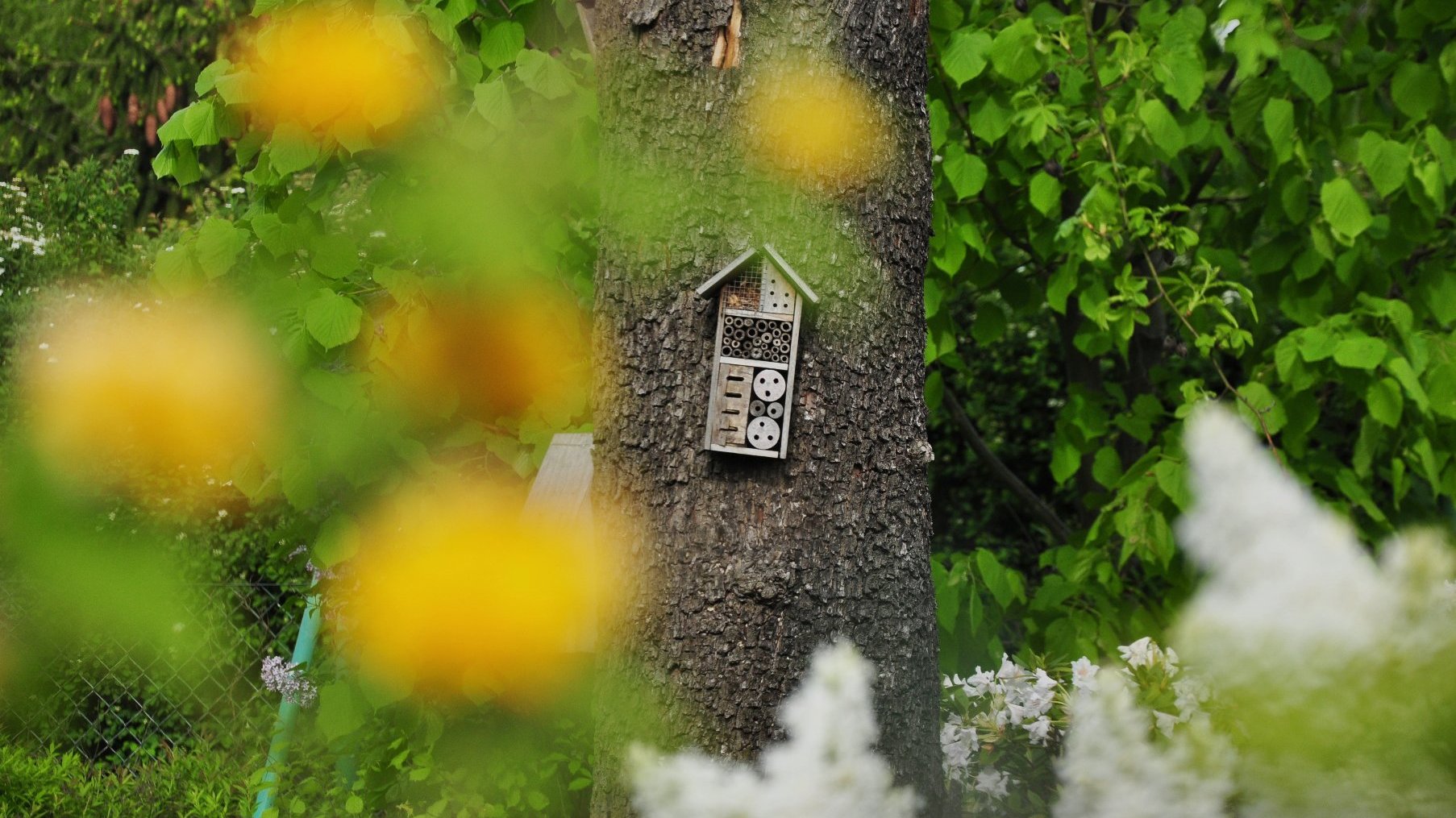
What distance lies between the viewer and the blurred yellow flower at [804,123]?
6.01 feet

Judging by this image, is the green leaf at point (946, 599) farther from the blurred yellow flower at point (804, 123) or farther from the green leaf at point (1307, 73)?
the green leaf at point (1307, 73)

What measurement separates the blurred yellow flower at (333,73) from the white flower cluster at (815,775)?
75.7 inches

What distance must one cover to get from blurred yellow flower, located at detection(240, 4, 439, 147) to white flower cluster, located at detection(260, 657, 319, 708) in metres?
1.22

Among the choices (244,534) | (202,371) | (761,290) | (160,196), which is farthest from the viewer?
(160,196)

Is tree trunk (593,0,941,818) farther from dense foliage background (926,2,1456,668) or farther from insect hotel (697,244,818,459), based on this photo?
dense foliage background (926,2,1456,668)

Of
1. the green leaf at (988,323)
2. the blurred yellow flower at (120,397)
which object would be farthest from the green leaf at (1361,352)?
the blurred yellow flower at (120,397)

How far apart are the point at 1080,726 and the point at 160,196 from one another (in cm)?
779

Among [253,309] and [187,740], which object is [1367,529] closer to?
[253,309]

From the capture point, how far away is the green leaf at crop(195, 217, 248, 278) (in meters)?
2.49

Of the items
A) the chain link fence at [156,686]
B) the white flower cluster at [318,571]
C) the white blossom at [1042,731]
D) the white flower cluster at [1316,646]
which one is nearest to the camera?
the white flower cluster at [1316,646]

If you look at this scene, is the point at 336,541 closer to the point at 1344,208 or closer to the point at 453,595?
the point at 453,595

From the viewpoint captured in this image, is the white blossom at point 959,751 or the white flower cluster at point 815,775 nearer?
the white flower cluster at point 815,775

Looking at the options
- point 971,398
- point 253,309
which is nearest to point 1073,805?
point 253,309

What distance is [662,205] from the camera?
1.85 m
